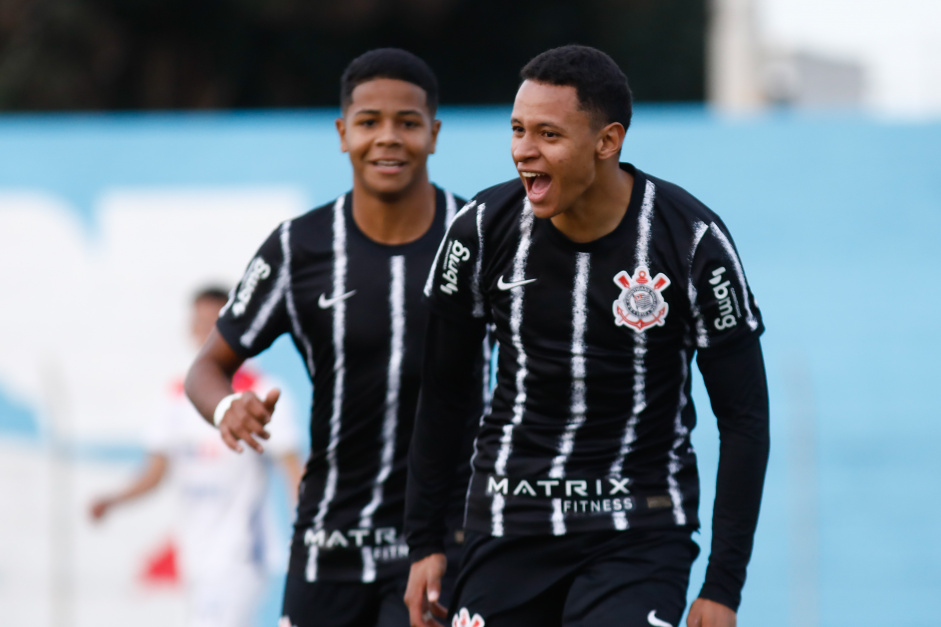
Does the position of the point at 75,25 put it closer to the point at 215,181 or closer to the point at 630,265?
the point at 215,181

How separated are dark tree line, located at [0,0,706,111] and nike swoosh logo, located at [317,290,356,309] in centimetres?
1287

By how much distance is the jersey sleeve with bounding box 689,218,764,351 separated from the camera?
11.1ft

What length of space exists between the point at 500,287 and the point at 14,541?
21.2 ft

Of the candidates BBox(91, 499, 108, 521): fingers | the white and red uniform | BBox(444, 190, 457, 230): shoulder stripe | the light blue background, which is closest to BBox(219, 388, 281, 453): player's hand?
BBox(444, 190, 457, 230): shoulder stripe

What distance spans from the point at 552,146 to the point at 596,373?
0.59m

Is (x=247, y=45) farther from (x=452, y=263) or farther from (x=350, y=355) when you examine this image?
(x=452, y=263)

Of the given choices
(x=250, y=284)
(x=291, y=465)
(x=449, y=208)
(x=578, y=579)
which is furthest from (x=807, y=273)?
(x=578, y=579)

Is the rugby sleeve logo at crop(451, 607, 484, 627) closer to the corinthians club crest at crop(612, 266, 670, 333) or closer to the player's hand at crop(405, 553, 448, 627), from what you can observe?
the player's hand at crop(405, 553, 448, 627)

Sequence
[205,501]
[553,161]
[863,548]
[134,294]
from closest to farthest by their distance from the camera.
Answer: [553,161] < [205,501] < [863,548] < [134,294]

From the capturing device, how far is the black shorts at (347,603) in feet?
14.1

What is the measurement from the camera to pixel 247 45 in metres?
17.5

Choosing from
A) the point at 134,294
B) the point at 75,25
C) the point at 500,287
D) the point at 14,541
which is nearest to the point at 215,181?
the point at 134,294

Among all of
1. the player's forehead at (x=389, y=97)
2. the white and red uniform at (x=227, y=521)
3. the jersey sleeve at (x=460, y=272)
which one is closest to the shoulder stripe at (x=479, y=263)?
the jersey sleeve at (x=460, y=272)

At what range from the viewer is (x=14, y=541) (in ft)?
29.7
